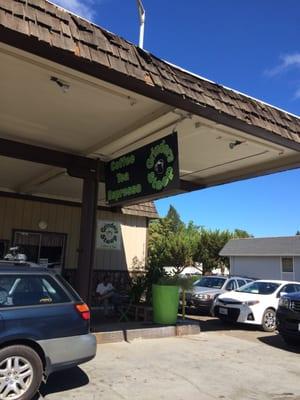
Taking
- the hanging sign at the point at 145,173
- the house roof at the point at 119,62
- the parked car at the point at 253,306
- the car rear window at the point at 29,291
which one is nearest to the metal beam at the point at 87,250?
the hanging sign at the point at 145,173

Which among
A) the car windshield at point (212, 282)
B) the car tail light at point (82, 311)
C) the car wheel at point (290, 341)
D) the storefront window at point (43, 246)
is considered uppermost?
the storefront window at point (43, 246)

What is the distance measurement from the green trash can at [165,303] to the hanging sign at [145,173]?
2500mm

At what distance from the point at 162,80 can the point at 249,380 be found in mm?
4860

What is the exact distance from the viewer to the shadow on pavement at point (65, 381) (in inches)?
234

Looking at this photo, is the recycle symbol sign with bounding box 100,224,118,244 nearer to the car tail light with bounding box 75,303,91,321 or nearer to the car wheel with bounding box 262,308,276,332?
the car wheel with bounding box 262,308,276,332

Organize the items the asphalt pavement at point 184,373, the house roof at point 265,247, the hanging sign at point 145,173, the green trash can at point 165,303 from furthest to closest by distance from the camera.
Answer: the house roof at point 265,247 → the green trash can at point 165,303 → the hanging sign at point 145,173 → the asphalt pavement at point 184,373

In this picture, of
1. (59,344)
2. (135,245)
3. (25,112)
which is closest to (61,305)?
(59,344)

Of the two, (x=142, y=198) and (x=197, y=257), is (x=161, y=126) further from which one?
(x=197, y=257)

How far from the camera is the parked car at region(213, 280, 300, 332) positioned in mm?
12523

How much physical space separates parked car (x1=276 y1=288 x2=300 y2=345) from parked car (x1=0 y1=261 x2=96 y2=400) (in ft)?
17.5

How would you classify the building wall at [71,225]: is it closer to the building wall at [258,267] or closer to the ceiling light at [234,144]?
the ceiling light at [234,144]

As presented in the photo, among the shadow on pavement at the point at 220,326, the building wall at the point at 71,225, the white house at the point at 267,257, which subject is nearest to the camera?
the shadow on pavement at the point at 220,326

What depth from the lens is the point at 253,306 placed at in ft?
41.5

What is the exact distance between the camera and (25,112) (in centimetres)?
845
